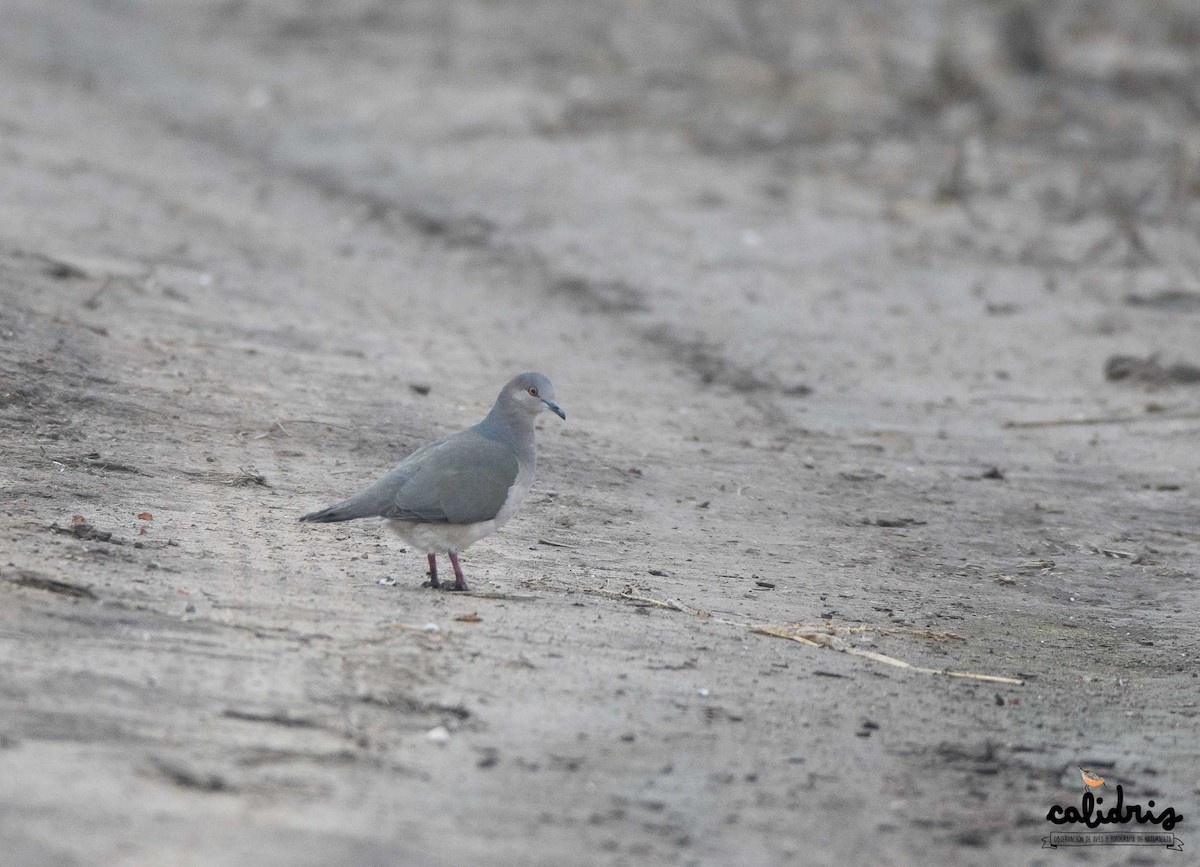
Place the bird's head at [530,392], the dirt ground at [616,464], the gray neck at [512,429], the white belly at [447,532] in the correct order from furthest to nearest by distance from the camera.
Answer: the bird's head at [530,392]
the gray neck at [512,429]
the white belly at [447,532]
the dirt ground at [616,464]

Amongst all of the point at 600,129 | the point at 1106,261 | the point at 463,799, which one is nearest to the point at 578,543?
the point at 463,799

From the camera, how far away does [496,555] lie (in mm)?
6578

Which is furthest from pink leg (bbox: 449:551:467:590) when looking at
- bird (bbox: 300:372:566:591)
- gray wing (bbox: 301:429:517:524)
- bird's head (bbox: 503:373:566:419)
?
bird's head (bbox: 503:373:566:419)

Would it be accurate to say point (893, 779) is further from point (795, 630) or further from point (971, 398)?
point (971, 398)

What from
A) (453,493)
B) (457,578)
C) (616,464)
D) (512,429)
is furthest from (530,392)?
(616,464)

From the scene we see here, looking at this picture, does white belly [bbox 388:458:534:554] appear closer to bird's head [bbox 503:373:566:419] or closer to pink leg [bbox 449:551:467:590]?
pink leg [bbox 449:551:467:590]

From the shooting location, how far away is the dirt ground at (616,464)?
4379mm

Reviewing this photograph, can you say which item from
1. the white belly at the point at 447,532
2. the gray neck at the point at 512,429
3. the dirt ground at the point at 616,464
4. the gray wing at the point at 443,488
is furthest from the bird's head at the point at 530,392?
the dirt ground at the point at 616,464

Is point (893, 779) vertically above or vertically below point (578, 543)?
below

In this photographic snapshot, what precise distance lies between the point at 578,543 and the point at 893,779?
93.6 inches

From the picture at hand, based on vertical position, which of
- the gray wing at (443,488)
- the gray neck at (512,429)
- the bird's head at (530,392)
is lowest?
the gray wing at (443,488)

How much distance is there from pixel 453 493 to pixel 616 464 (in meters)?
2.20

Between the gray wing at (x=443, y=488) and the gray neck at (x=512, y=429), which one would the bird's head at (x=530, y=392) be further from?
the gray wing at (x=443, y=488)

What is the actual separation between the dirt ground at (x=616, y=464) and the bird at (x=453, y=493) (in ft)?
0.76
